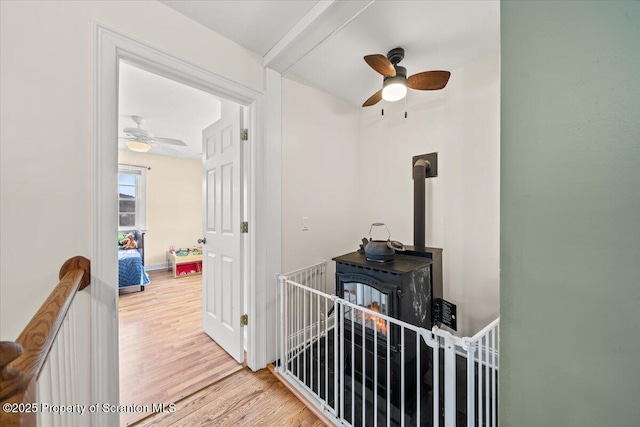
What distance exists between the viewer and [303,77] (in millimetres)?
2221

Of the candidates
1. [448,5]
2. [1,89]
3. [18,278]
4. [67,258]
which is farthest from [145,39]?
[448,5]

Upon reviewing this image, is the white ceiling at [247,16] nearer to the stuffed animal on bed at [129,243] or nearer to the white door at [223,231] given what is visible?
the white door at [223,231]

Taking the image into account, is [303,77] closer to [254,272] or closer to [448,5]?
[448,5]

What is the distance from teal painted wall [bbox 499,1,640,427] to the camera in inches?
16.2

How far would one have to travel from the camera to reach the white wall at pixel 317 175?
211 centimetres

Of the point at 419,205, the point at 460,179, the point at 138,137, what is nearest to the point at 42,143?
the point at 419,205

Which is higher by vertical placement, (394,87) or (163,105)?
(163,105)

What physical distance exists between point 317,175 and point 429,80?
123 centimetres

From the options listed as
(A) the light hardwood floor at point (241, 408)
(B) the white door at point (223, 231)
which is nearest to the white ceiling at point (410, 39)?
(B) the white door at point (223, 231)

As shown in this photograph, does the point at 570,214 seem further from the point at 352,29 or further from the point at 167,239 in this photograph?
the point at 167,239

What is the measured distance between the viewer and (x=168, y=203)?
16.8 ft

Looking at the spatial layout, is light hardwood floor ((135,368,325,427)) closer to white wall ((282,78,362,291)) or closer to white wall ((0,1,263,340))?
white wall ((282,78,362,291))

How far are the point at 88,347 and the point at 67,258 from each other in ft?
1.52

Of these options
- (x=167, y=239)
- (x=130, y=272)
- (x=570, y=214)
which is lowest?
(x=130, y=272)
